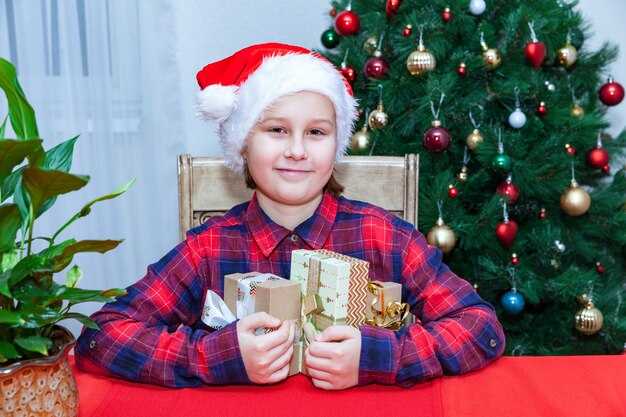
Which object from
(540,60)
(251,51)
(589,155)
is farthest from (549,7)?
(251,51)

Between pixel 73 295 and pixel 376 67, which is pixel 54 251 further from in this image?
pixel 376 67

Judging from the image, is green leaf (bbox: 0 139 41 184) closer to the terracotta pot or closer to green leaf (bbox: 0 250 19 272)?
Answer: green leaf (bbox: 0 250 19 272)

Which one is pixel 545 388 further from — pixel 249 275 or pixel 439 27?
pixel 439 27

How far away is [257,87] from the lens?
113 cm

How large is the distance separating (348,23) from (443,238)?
0.66 m

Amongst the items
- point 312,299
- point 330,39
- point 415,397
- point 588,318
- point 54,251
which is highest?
point 330,39

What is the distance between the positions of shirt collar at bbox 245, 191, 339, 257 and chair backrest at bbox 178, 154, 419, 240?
215 millimetres

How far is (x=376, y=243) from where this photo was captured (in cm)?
120

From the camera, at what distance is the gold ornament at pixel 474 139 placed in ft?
5.65

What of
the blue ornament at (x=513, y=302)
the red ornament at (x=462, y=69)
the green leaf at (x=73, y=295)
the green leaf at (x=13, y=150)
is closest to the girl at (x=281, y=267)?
the green leaf at (x=73, y=295)

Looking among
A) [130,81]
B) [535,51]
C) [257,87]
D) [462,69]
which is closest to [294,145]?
[257,87]

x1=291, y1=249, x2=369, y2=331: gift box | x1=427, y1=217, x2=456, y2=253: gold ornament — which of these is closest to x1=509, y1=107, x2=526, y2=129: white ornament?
x1=427, y1=217, x2=456, y2=253: gold ornament

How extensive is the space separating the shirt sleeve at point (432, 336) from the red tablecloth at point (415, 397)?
0.07 ft

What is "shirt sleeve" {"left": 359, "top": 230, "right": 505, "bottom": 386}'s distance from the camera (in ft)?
2.89
